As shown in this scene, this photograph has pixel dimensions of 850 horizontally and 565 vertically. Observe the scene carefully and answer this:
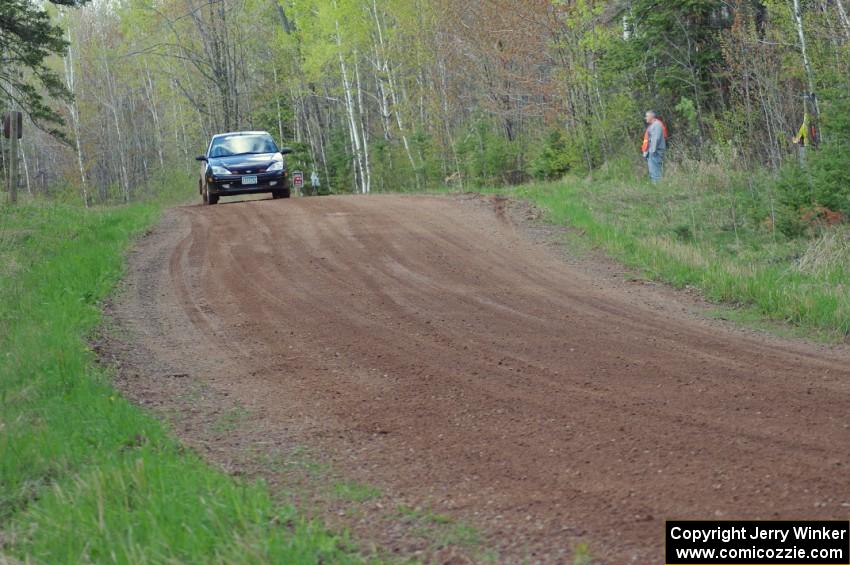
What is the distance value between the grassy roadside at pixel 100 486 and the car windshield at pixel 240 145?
47.4ft

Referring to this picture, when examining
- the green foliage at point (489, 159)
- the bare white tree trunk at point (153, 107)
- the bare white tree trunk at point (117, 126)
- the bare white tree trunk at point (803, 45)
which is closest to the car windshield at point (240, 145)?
the green foliage at point (489, 159)

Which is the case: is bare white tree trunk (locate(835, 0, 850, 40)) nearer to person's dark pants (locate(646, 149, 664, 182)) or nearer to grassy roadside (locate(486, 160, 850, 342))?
grassy roadside (locate(486, 160, 850, 342))

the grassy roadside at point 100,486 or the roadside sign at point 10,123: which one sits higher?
the roadside sign at point 10,123

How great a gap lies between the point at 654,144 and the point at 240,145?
10.5 meters

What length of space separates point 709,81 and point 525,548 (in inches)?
826

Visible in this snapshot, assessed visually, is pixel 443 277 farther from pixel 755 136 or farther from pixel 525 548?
pixel 755 136

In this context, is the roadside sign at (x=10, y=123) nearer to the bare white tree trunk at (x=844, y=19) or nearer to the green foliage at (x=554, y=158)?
the green foliage at (x=554, y=158)

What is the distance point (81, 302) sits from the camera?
1076cm

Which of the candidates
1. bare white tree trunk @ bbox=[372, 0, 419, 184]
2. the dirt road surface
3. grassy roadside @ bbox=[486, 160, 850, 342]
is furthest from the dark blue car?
bare white tree trunk @ bbox=[372, 0, 419, 184]

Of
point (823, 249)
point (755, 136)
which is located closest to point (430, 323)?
point (823, 249)

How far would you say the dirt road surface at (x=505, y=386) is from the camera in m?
4.81

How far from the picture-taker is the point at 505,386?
7133 mm

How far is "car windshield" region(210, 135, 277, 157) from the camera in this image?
78.0ft

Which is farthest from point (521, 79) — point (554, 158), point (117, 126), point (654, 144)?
point (117, 126)
